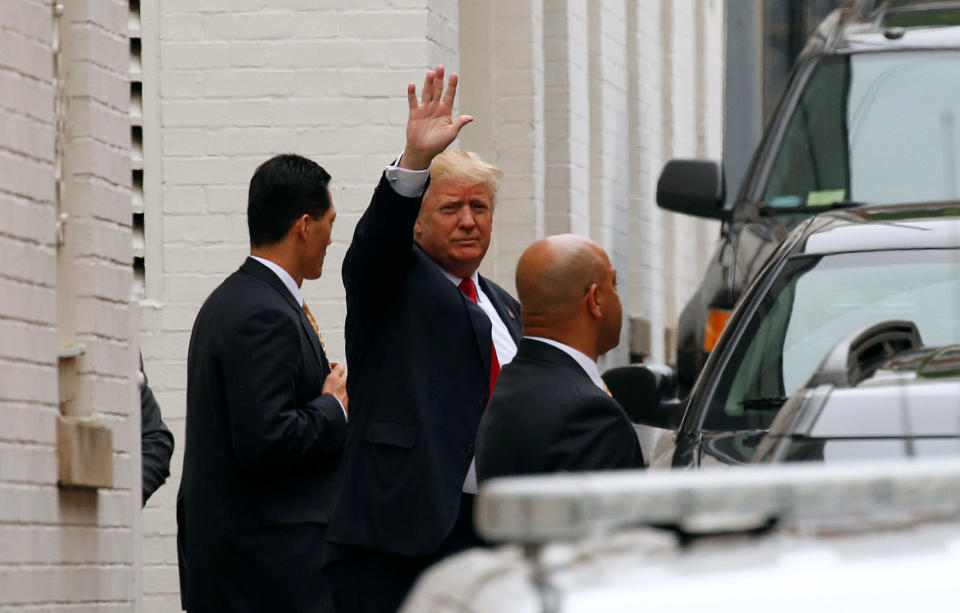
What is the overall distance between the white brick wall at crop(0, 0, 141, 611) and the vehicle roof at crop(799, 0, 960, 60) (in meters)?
3.46

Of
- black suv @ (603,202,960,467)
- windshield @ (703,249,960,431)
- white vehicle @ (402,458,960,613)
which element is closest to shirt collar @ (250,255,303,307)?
black suv @ (603,202,960,467)

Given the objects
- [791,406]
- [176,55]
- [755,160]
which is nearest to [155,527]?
[176,55]

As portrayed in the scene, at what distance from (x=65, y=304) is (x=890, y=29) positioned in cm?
410

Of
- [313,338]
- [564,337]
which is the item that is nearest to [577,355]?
[564,337]

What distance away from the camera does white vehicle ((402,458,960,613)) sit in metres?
1.72

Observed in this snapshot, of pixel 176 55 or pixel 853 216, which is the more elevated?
pixel 176 55

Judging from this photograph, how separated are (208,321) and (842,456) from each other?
2571 millimetres

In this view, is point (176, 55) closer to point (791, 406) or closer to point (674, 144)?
point (791, 406)

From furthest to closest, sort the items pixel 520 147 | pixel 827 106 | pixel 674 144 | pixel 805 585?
pixel 674 144 → pixel 520 147 → pixel 827 106 → pixel 805 585

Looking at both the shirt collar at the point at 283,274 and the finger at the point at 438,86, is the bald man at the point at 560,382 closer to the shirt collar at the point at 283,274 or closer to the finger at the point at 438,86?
the finger at the point at 438,86

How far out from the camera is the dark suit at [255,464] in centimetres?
559

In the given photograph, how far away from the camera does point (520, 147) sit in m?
10.9

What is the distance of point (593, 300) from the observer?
4.46 meters

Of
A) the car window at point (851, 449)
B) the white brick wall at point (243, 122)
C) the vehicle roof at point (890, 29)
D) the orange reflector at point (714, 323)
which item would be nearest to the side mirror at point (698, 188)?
the vehicle roof at point (890, 29)
